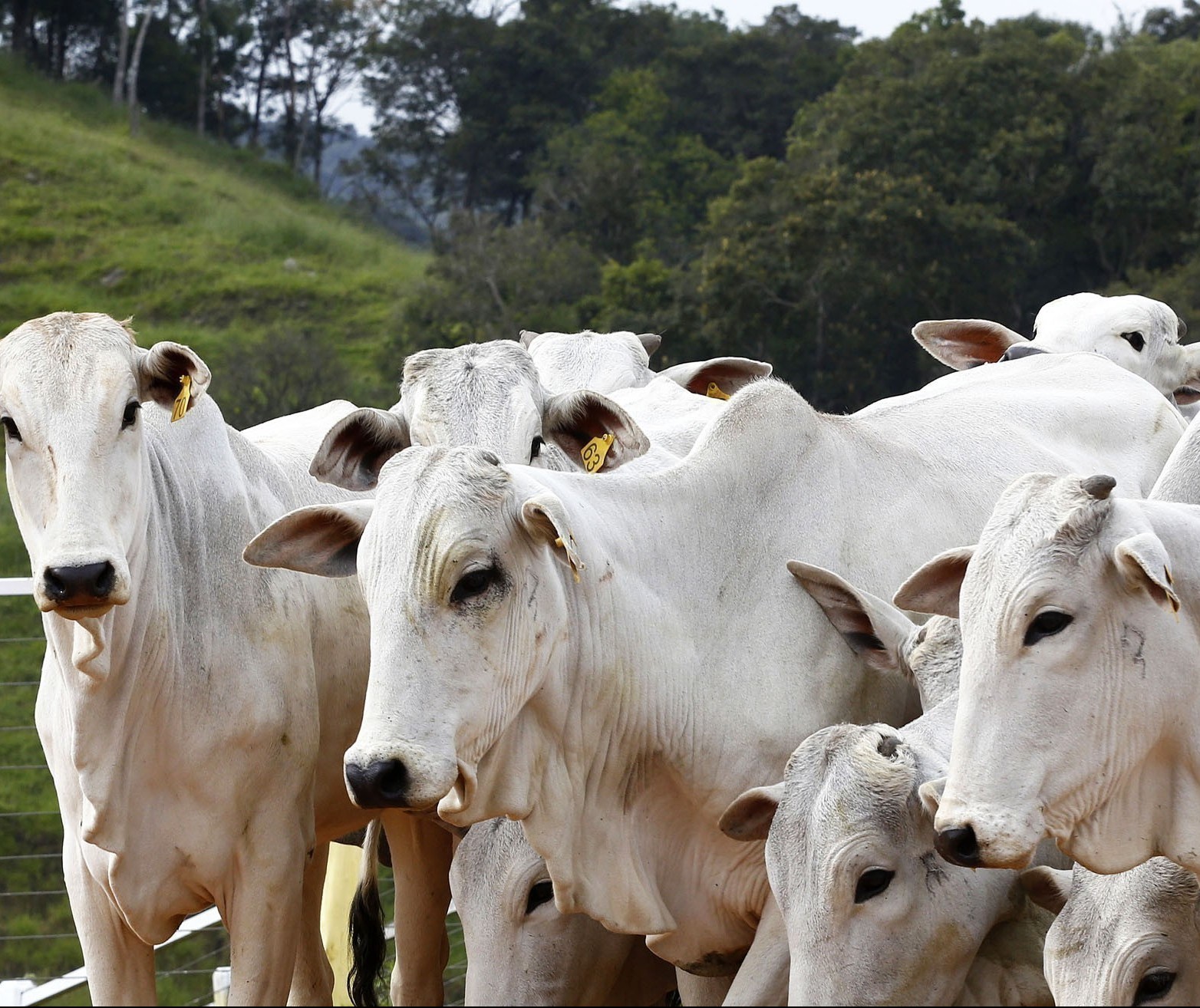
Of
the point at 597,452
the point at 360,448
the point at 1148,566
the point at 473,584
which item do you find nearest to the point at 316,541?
the point at 473,584

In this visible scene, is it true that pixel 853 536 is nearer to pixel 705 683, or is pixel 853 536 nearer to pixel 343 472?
pixel 705 683

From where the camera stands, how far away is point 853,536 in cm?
469

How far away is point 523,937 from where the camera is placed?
4.57 m

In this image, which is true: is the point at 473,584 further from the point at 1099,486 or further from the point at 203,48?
the point at 203,48

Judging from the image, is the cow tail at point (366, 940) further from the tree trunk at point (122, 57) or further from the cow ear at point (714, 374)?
the tree trunk at point (122, 57)

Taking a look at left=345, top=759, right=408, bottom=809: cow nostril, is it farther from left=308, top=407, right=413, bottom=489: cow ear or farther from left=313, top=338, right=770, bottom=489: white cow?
left=308, top=407, right=413, bottom=489: cow ear

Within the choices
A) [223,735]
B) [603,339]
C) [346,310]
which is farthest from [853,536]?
[346,310]

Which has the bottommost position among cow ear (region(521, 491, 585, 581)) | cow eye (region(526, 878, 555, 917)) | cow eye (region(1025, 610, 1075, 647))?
cow eye (region(526, 878, 555, 917))

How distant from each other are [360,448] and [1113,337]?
10.9ft

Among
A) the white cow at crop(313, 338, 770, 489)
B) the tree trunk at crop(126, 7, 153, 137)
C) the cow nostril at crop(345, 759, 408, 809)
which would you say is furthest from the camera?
the tree trunk at crop(126, 7, 153, 137)

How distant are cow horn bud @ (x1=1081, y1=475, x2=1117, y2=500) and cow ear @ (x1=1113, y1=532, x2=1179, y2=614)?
13 cm

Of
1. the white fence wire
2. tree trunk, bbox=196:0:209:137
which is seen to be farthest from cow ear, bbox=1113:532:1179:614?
tree trunk, bbox=196:0:209:137

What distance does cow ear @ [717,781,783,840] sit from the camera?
3889mm

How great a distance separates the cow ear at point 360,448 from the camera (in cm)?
495
